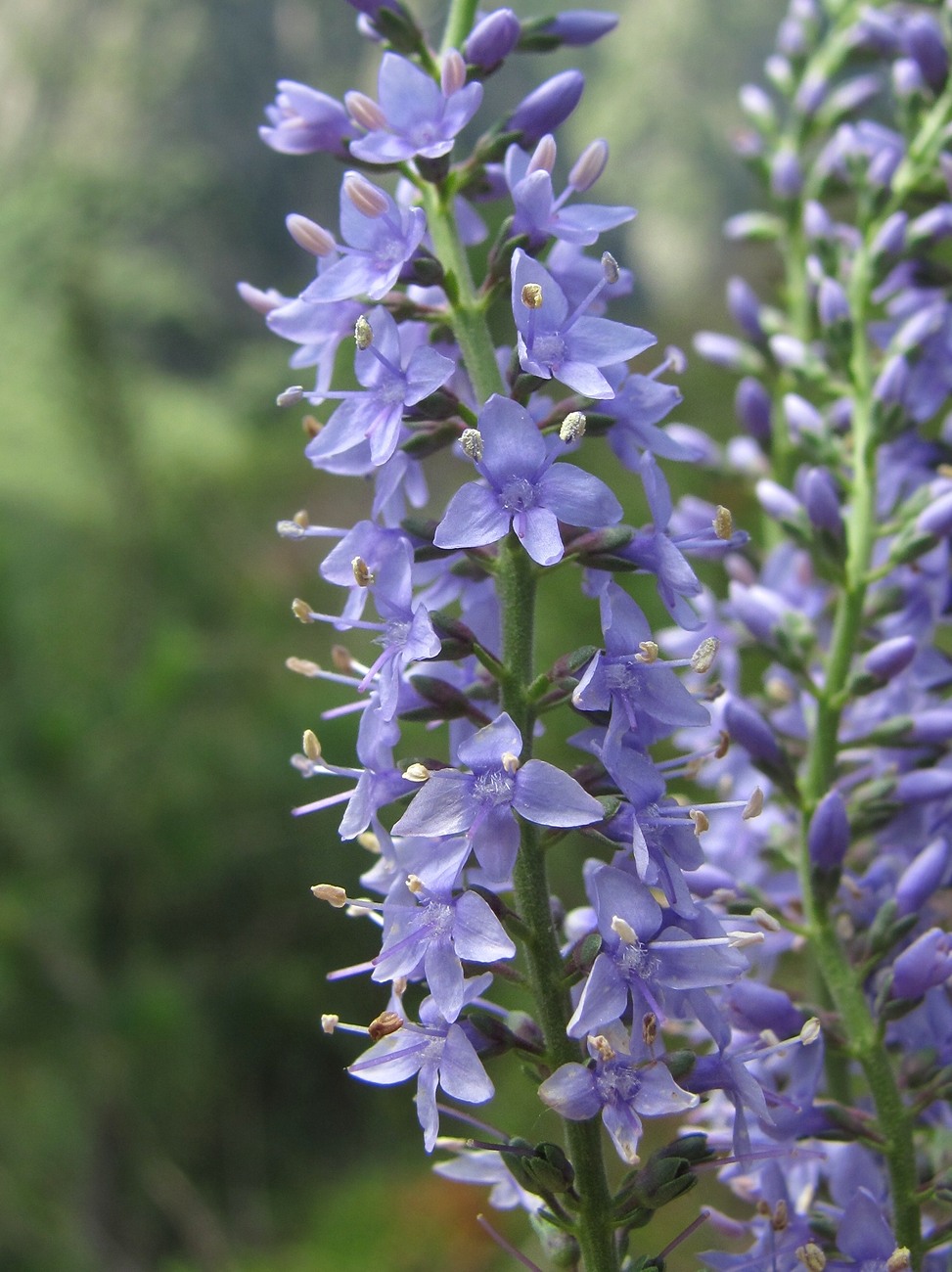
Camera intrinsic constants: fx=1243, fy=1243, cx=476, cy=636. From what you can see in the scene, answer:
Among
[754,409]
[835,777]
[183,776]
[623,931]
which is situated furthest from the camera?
[183,776]

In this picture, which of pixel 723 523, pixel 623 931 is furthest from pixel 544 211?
pixel 623 931

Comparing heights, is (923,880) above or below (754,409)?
below

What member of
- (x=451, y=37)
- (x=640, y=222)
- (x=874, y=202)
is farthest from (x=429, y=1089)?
(x=640, y=222)

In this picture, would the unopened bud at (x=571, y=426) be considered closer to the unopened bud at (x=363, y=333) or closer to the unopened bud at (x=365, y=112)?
the unopened bud at (x=363, y=333)

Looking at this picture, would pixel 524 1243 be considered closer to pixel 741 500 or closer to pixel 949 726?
pixel 741 500

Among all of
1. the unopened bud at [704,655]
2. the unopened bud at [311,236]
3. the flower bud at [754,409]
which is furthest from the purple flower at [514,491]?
the flower bud at [754,409]

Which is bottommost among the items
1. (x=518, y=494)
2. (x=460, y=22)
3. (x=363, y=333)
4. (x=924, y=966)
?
(x=924, y=966)

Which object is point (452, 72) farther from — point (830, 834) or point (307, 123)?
point (830, 834)
